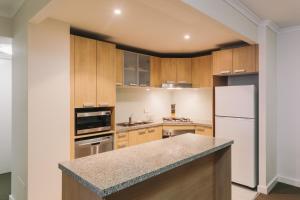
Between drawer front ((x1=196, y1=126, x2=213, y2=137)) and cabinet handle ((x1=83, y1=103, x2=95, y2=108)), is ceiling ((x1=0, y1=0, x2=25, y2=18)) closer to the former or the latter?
cabinet handle ((x1=83, y1=103, x2=95, y2=108))

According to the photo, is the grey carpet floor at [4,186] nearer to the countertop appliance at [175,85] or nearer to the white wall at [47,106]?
the white wall at [47,106]

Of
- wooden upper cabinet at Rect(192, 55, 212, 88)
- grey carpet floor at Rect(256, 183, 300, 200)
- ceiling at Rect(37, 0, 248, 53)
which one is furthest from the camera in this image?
wooden upper cabinet at Rect(192, 55, 212, 88)

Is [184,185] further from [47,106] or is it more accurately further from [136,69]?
[136,69]

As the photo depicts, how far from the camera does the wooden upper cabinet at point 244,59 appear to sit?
332cm

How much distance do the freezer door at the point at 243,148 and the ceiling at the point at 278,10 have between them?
160 cm

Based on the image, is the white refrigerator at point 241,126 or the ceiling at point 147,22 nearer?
the ceiling at point 147,22

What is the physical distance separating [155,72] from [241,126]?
2045mm

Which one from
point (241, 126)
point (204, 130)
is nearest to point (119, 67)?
point (204, 130)

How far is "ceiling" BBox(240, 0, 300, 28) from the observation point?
245 centimetres

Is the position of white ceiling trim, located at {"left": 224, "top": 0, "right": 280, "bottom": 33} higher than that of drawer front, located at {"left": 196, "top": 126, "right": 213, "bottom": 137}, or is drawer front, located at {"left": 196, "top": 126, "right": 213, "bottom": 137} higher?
white ceiling trim, located at {"left": 224, "top": 0, "right": 280, "bottom": 33}

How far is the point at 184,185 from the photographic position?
71.4 inches

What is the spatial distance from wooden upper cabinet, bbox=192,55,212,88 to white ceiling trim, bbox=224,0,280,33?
120 cm

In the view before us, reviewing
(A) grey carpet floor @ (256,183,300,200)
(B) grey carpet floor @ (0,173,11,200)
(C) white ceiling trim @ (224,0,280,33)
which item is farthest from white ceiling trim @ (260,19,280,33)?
(B) grey carpet floor @ (0,173,11,200)

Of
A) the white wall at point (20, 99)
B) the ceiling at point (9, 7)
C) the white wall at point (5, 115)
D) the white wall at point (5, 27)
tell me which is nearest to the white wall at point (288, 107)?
the white wall at point (20, 99)
